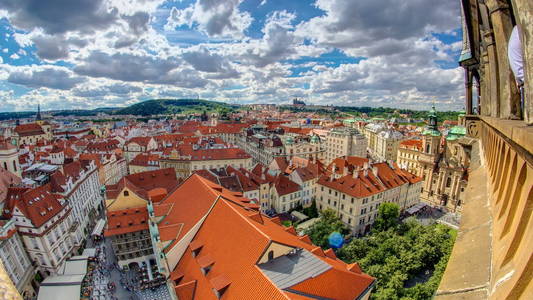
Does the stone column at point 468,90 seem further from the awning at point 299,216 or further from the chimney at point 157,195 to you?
the chimney at point 157,195

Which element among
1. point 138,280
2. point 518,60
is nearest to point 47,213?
point 138,280

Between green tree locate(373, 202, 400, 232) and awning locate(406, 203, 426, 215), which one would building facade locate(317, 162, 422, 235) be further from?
green tree locate(373, 202, 400, 232)

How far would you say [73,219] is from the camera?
135 ft

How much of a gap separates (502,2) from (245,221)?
19.5 meters

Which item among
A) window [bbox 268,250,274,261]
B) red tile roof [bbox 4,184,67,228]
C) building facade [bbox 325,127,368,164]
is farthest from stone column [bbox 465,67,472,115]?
building facade [bbox 325,127,368,164]

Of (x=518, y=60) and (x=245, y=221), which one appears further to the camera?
(x=245, y=221)

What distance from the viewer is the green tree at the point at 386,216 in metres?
39.3

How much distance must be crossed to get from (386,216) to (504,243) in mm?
40502

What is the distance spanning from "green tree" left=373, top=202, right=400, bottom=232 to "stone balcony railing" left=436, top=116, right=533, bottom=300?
37214 mm

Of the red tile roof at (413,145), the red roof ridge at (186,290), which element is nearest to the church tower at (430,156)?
the red tile roof at (413,145)

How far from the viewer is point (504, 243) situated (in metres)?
3.47

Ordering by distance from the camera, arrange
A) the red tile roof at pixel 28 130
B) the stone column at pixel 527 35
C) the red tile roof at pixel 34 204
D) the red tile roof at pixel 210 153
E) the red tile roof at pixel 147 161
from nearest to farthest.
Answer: the stone column at pixel 527 35
the red tile roof at pixel 34 204
the red tile roof at pixel 210 153
the red tile roof at pixel 147 161
the red tile roof at pixel 28 130

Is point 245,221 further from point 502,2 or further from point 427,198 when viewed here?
point 427,198

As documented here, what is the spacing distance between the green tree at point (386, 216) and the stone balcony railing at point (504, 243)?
37214 millimetres
